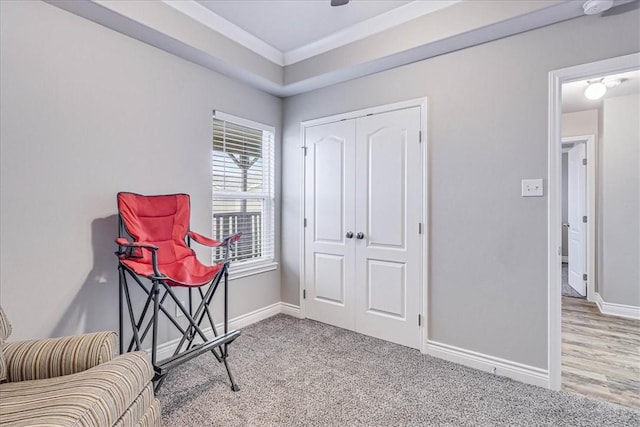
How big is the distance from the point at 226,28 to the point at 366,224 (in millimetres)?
2031

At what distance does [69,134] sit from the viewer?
6.39 ft

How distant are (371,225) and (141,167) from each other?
75.6 inches

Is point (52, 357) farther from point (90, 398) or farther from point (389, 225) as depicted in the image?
point (389, 225)

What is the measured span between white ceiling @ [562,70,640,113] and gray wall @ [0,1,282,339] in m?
3.61

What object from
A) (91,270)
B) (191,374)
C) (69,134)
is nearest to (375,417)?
(191,374)

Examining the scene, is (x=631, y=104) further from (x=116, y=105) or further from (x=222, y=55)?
(x=116, y=105)

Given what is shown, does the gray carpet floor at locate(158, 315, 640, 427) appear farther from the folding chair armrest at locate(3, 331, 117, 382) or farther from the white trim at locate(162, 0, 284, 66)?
the white trim at locate(162, 0, 284, 66)

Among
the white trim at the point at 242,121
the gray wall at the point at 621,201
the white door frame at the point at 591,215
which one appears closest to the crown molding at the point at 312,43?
the white trim at the point at 242,121

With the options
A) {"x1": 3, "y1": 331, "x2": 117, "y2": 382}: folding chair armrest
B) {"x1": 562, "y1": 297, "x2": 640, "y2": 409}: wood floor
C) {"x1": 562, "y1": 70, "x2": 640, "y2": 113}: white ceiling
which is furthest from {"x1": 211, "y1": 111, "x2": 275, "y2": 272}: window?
{"x1": 562, "y1": 70, "x2": 640, "y2": 113}: white ceiling

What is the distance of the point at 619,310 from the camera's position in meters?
3.49

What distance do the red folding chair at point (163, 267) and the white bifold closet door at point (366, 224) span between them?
44.6 inches

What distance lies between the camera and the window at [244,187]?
2.90m

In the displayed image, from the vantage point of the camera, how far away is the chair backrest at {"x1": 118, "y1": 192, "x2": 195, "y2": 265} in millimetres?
2016

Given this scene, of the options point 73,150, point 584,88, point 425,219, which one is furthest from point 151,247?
point 584,88
